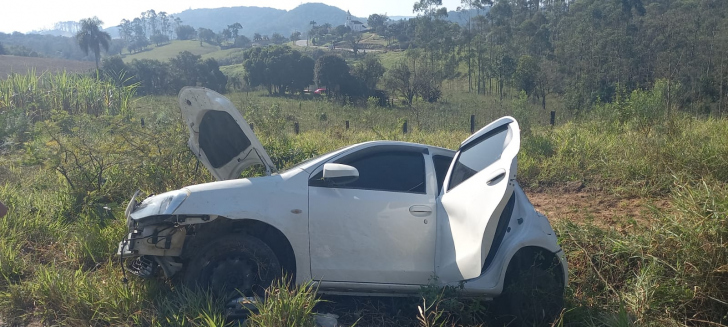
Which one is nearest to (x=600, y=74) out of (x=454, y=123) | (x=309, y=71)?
(x=454, y=123)

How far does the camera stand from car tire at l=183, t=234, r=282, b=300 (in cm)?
386

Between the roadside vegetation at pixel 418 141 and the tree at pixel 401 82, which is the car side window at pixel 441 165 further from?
the tree at pixel 401 82

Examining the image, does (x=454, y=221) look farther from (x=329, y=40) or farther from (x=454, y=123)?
(x=329, y=40)

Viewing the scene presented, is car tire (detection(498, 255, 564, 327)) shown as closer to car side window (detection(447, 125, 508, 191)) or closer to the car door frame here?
the car door frame

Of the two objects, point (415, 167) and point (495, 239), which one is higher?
point (415, 167)

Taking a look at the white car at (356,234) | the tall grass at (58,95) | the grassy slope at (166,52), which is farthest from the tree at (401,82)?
the grassy slope at (166,52)

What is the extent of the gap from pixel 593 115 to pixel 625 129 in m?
1.87

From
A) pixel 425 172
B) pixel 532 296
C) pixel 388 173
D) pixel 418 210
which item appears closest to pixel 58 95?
pixel 388 173

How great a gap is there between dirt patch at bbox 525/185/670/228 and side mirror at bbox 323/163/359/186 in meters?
3.01

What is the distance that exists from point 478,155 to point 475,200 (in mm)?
598

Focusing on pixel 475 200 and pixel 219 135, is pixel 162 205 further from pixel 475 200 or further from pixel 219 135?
pixel 475 200

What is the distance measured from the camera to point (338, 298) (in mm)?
4418

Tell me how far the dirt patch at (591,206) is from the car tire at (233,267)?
3.54 meters

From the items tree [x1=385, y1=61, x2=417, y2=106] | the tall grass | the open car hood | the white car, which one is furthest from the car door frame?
tree [x1=385, y1=61, x2=417, y2=106]
